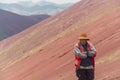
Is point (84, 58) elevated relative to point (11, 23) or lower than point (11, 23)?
lower

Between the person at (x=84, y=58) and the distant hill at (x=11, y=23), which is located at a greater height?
the distant hill at (x=11, y=23)

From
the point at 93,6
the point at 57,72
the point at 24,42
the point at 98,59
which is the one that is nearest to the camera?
the point at 98,59

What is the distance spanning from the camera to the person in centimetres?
1227

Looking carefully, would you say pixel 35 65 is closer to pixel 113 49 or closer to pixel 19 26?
pixel 113 49

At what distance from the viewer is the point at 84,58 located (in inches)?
485

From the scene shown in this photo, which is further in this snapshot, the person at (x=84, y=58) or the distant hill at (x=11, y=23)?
the distant hill at (x=11, y=23)

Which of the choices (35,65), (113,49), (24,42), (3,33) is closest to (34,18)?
(3,33)

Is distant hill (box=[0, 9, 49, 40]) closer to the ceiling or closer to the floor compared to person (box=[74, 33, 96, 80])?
closer to the ceiling

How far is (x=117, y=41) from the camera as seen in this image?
21.7 m

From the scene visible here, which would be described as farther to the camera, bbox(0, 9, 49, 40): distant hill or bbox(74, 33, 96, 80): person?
bbox(0, 9, 49, 40): distant hill

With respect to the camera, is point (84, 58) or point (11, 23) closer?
point (84, 58)

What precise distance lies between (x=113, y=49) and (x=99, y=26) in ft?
31.2

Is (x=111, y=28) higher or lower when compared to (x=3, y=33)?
lower

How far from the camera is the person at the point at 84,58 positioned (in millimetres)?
12266
